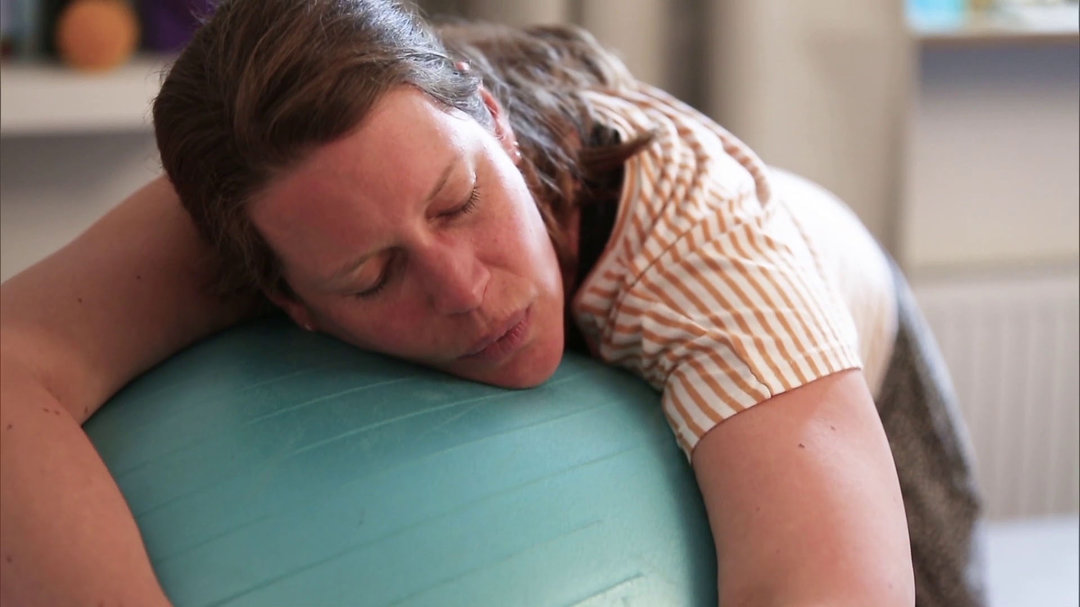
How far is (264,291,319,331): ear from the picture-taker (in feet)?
2.89

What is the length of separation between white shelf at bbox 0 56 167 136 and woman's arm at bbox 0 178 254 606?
59 centimetres

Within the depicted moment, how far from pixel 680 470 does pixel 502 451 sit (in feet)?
0.39

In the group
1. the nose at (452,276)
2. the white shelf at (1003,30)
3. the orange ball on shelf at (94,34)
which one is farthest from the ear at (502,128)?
the white shelf at (1003,30)

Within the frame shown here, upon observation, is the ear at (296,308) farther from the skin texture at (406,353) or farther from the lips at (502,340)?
the lips at (502,340)

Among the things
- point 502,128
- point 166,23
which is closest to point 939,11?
point 166,23

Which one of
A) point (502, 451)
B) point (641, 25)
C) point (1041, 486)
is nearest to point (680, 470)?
point (502, 451)

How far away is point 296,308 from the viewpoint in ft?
2.92

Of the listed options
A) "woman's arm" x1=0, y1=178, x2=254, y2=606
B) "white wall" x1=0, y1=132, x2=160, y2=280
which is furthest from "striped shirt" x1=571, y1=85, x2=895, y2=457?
"white wall" x1=0, y1=132, x2=160, y2=280

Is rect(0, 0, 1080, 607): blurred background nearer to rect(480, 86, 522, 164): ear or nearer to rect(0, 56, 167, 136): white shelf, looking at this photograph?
rect(0, 56, 167, 136): white shelf

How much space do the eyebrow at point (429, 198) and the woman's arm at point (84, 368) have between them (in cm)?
19

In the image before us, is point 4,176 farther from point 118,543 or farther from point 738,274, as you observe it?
point 738,274

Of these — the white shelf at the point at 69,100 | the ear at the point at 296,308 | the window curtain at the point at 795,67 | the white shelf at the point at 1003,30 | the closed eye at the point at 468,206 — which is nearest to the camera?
the closed eye at the point at 468,206

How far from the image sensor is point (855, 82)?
166cm

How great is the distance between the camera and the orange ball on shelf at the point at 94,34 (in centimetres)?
152
